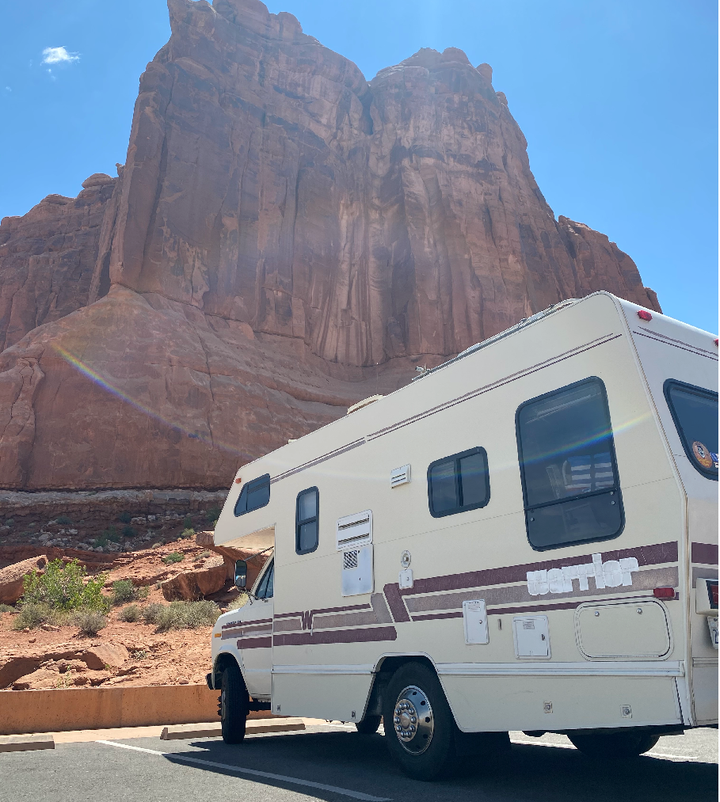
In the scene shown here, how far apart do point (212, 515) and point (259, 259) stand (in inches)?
866

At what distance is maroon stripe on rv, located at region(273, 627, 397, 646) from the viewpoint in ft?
21.1

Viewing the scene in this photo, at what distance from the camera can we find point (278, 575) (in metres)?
8.26

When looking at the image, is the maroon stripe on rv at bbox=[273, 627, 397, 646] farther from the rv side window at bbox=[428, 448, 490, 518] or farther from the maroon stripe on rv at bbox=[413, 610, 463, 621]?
the rv side window at bbox=[428, 448, 490, 518]

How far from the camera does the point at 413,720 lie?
233 inches

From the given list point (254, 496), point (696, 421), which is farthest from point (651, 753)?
point (254, 496)

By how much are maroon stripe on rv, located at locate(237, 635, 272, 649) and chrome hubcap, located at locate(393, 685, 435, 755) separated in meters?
2.53

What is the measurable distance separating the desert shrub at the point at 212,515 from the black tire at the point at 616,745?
98.6 ft

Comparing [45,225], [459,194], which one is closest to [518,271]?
[459,194]

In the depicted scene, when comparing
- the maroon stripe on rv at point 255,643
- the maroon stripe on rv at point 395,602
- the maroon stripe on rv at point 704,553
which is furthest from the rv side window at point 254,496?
the maroon stripe on rv at point 704,553

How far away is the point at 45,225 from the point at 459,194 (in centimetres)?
3838

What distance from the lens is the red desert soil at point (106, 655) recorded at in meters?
12.2

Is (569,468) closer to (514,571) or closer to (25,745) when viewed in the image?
(514,571)

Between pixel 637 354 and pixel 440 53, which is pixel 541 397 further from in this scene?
pixel 440 53

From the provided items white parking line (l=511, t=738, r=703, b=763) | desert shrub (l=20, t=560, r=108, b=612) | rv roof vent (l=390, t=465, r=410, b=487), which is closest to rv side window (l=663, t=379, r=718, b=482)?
rv roof vent (l=390, t=465, r=410, b=487)
